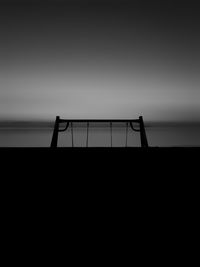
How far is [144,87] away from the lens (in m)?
Result: 1.95

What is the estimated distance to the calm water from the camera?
8.30ft

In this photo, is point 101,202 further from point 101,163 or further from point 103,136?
point 103,136

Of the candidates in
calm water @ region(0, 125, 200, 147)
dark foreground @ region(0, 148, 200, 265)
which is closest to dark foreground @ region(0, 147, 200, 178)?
dark foreground @ region(0, 148, 200, 265)

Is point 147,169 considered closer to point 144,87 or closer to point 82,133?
point 144,87

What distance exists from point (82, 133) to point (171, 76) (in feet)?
3.71

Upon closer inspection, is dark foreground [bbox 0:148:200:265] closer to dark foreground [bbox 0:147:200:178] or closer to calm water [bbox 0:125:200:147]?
dark foreground [bbox 0:147:200:178]

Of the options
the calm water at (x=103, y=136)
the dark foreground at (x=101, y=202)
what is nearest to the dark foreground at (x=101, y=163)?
the dark foreground at (x=101, y=202)

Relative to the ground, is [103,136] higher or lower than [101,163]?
higher

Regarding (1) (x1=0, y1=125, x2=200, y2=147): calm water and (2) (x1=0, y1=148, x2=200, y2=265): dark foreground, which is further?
(1) (x1=0, y1=125, x2=200, y2=147): calm water

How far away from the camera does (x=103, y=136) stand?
8.64 ft

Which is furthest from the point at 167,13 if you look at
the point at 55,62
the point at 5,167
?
the point at 5,167

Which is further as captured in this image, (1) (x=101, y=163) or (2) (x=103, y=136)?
(2) (x=103, y=136)

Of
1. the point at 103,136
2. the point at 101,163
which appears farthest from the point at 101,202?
the point at 103,136

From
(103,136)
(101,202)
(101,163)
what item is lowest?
(101,202)
